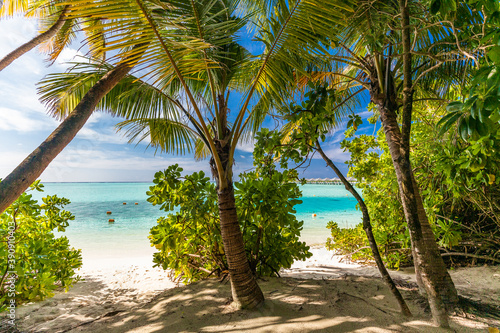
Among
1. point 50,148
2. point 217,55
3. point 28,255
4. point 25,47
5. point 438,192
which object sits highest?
point 25,47

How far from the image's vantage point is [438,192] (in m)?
3.39

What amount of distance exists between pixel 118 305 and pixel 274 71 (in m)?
3.97

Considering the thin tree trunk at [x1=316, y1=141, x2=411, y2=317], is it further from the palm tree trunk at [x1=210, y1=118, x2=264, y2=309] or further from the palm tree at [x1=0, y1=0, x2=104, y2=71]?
the palm tree at [x1=0, y1=0, x2=104, y2=71]

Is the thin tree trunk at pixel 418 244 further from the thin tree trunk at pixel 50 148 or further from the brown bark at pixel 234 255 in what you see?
the thin tree trunk at pixel 50 148

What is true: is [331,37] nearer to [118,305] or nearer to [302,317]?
[302,317]

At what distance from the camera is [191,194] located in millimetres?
2732

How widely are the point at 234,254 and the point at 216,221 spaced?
78cm

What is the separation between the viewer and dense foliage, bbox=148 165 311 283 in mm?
2408

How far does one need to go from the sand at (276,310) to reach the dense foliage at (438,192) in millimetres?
522

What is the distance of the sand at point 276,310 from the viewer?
1.84 metres

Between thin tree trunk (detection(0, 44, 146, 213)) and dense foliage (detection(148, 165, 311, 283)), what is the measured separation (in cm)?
95

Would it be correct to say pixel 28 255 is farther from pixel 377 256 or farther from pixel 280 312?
pixel 377 256

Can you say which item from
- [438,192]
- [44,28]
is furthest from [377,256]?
[44,28]

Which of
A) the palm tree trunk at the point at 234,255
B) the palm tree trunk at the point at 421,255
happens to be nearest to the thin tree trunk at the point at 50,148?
the palm tree trunk at the point at 234,255
